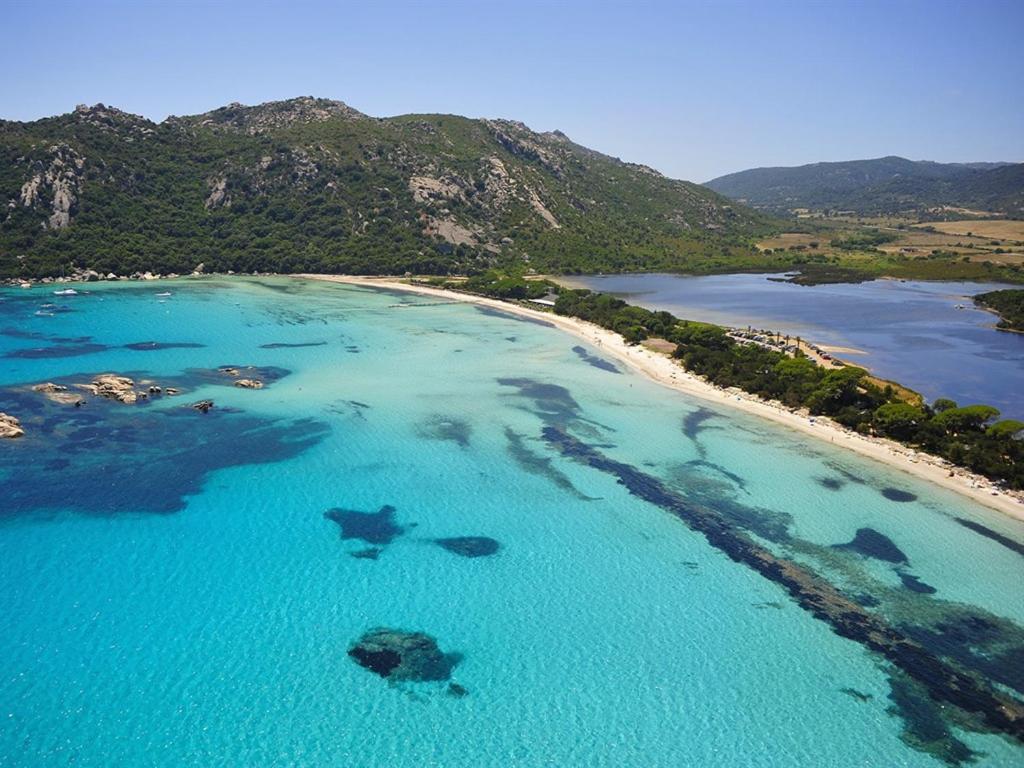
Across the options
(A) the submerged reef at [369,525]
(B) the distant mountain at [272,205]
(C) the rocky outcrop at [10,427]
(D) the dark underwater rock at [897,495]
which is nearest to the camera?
(A) the submerged reef at [369,525]

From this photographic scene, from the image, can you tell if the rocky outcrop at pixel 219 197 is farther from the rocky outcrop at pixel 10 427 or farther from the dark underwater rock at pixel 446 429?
the dark underwater rock at pixel 446 429

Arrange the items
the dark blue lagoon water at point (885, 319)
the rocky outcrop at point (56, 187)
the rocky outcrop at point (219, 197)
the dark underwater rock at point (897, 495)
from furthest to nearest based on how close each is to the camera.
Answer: the rocky outcrop at point (219, 197)
the rocky outcrop at point (56, 187)
the dark blue lagoon water at point (885, 319)
the dark underwater rock at point (897, 495)

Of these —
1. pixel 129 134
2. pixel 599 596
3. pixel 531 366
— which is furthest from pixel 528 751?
pixel 129 134

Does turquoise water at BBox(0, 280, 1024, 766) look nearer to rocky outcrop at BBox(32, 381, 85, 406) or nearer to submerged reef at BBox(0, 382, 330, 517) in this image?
submerged reef at BBox(0, 382, 330, 517)

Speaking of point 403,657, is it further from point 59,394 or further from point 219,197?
point 219,197

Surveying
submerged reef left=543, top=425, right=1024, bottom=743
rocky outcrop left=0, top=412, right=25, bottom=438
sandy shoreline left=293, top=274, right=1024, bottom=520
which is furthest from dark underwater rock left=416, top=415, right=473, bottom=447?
rocky outcrop left=0, top=412, right=25, bottom=438

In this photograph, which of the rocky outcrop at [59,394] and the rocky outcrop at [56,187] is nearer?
the rocky outcrop at [59,394]

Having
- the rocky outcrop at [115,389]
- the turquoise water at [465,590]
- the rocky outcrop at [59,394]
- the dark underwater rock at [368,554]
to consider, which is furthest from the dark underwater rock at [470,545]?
the rocky outcrop at [59,394]

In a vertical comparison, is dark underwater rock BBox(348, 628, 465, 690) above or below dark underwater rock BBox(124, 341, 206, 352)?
below
